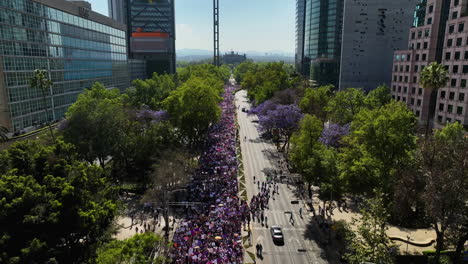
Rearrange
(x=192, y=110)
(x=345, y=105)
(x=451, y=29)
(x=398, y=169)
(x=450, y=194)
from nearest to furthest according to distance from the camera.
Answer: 1. (x=450, y=194)
2. (x=398, y=169)
3. (x=192, y=110)
4. (x=345, y=105)
5. (x=451, y=29)

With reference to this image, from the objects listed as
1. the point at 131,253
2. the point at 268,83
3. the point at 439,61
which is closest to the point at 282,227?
the point at 131,253

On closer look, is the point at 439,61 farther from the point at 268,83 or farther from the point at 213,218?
the point at 213,218

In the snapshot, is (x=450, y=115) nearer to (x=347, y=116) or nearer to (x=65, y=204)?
(x=347, y=116)

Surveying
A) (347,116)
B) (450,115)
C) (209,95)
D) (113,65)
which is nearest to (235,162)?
(209,95)

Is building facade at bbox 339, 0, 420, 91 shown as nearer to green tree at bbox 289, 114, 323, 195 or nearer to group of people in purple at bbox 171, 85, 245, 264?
group of people in purple at bbox 171, 85, 245, 264

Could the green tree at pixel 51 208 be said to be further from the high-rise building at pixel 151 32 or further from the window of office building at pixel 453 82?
the high-rise building at pixel 151 32

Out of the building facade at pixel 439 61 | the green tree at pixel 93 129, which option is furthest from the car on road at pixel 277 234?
the building facade at pixel 439 61
